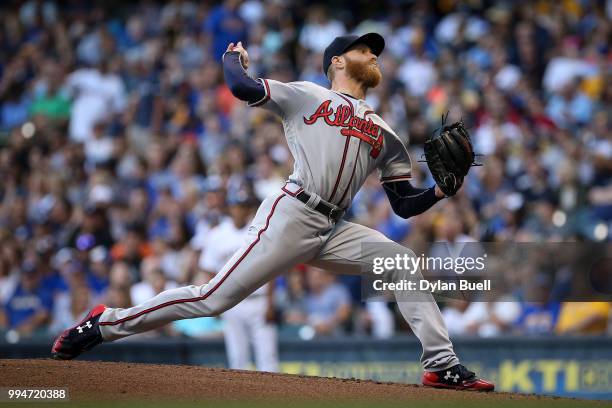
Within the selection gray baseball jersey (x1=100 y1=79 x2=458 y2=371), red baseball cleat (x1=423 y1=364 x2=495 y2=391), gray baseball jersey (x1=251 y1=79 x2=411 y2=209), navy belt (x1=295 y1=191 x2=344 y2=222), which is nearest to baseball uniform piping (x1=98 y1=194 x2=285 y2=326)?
gray baseball jersey (x1=100 y1=79 x2=458 y2=371)

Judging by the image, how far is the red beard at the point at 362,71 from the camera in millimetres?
5848

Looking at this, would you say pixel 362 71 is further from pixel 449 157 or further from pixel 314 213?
pixel 314 213

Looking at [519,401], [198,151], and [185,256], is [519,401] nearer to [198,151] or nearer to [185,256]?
[185,256]

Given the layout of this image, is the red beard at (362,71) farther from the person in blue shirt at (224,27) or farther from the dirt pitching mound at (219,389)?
the person in blue shirt at (224,27)

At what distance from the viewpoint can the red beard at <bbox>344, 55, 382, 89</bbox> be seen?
585 centimetres

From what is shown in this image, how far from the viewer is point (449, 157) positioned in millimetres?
5617

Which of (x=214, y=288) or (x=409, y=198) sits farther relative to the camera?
(x=409, y=198)

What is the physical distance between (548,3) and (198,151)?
16.6 feet

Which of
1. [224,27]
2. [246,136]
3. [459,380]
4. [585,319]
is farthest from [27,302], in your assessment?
[459,380]

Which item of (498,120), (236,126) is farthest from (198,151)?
(498,120)

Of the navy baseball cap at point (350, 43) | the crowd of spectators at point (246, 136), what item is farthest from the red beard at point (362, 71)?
the crowd of spectators at point (246, 136)

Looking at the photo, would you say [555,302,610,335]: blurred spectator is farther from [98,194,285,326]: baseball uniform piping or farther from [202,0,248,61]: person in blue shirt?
[202,0,248,61]: person in blue shirt

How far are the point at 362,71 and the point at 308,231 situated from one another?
1.01 metres

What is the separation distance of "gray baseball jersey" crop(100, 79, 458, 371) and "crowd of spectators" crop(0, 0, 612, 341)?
156 inches
